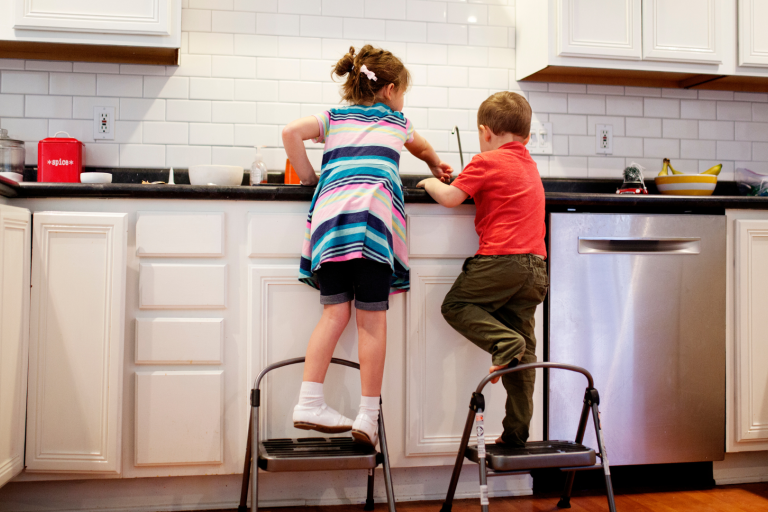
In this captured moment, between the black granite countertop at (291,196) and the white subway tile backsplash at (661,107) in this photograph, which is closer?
the black granite countertop at (291,196)

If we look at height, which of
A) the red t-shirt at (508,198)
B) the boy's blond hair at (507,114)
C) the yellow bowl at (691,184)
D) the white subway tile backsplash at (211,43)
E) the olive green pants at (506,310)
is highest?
the white subway tile backsplash at (211,43)

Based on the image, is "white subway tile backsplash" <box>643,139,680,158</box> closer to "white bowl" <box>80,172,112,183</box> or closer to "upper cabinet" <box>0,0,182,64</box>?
"upper cabinet" <box>0,0,182,64</box>

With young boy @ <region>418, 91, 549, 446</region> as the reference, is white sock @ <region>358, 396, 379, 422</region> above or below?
below

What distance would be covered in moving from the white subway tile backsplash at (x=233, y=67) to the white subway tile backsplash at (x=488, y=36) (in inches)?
36.4

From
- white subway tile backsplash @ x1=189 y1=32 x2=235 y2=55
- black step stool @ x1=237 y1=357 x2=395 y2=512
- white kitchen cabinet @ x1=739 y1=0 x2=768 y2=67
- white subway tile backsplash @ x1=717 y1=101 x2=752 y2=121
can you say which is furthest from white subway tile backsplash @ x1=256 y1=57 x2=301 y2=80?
white subway tile backsplash @ x1=717 y1=101 x2=752 y2=121

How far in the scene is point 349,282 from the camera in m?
1.58

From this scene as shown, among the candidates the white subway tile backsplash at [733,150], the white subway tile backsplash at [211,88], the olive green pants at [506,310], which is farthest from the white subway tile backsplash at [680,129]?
the white subway tile backsplash at [211,88]

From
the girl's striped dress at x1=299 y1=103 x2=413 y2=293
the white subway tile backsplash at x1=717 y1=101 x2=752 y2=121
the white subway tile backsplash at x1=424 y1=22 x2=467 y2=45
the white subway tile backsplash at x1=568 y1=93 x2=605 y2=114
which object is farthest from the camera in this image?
the white subway tile backsplash at x1=717 y1=101 x2=752 y2=121

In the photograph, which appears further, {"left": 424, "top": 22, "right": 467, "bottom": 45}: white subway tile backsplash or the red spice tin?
{"left": 424, "top": 22, "right": 467, "bottom": 45}: white subway tile backsplash

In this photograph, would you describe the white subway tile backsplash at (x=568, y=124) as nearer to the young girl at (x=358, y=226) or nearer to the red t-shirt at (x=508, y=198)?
the red t-shirt at (x=508, y=198)

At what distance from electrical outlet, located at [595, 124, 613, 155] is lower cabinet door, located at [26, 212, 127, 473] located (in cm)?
196

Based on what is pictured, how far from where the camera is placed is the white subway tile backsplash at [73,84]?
2.27m

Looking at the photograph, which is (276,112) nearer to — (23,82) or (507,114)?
(23,82)

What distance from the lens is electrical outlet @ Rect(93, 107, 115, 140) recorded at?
2.29m
